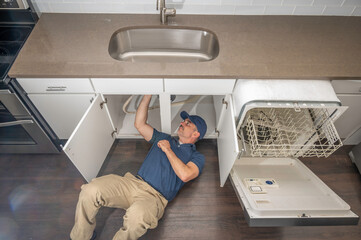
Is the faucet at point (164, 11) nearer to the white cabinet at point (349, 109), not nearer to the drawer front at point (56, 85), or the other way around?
the drawer front at point (56, 85)

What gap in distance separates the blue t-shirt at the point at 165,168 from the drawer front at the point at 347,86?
101 centimetres

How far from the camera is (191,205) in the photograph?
1.70 meters

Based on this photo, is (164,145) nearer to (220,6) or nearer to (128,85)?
(128,85)

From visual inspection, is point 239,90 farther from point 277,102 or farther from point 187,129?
point 187,129

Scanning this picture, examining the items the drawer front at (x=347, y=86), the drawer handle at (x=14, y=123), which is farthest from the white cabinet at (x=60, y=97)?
the drawer front at (x=347, y=86)

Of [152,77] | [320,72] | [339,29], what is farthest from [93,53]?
[339,29]

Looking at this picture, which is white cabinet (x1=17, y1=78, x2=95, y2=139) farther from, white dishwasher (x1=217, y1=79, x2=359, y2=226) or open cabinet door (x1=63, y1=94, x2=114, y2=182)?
white dishwasher (x1=217, y1=79, x2=359, y2=226)

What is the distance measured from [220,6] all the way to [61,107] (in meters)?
1.42

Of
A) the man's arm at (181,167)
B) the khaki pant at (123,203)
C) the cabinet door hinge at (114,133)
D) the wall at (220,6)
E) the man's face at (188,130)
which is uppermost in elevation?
the wall at (220,6)

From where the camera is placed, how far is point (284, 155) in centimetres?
141

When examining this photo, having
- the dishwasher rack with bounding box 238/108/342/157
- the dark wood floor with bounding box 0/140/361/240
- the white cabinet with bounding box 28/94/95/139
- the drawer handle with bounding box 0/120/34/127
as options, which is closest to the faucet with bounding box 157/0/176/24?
the white cabinet with bounding box 28/94/95/139

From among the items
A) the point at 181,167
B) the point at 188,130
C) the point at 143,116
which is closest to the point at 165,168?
the point at 181,167

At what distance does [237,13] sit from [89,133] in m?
1.44

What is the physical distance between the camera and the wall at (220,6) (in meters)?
1.63
